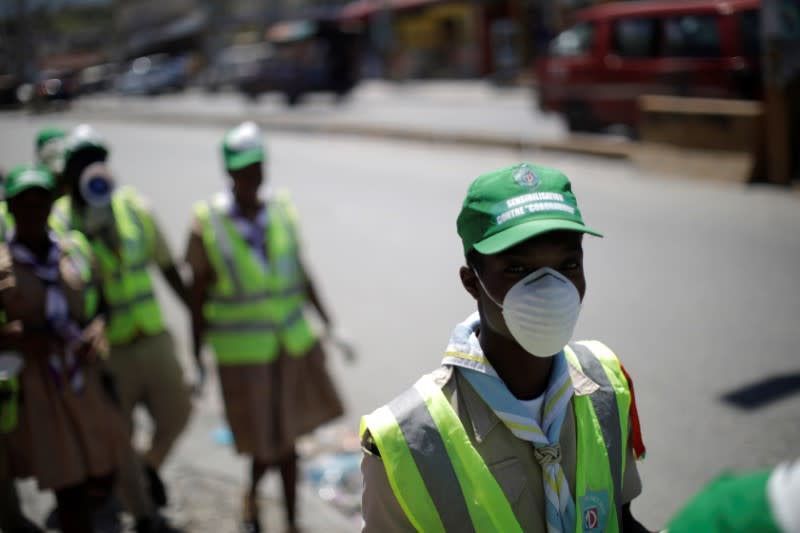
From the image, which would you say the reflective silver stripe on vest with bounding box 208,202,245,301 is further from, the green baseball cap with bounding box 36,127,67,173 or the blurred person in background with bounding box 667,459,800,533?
the blurred person in background with bounding box 667,459,800,533

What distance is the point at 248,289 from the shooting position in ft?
13.5

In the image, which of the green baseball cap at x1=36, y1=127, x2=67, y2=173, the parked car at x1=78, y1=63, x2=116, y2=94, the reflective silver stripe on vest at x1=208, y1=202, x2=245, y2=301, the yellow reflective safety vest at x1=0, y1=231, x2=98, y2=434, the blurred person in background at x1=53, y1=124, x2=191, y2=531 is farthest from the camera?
the parked car at x1=78, y1=63, x2=116, y2=94

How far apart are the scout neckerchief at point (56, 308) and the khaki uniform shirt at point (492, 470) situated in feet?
7.04

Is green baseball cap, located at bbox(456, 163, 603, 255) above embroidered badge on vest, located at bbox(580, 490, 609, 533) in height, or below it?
above

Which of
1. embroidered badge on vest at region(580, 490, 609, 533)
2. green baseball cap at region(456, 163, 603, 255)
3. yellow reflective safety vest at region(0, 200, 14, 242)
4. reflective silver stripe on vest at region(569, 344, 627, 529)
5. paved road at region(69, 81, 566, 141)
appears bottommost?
paved road at region(69, 81, 566, 141)

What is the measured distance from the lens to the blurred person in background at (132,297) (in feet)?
13.7

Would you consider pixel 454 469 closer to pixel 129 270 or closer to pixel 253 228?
pixel 253 228

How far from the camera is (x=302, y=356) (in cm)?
425

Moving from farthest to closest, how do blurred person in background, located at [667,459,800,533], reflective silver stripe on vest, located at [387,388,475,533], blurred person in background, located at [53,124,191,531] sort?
1. blurred person in background, located at [53,124,191,531]
2. reflective silver stripe on vest, located at [387,388,475,533]
3. blurred person in background, located at [667,459,800,533]

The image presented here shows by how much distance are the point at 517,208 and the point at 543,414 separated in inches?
17.1

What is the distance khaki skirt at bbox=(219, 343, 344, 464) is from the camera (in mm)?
4117

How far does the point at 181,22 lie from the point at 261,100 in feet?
124

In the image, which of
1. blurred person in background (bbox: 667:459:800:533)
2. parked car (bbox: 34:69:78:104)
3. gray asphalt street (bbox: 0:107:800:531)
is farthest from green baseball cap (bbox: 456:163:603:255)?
parked car (bbox: 34:69:78:104)

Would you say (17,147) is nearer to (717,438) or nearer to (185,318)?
(185,318)
